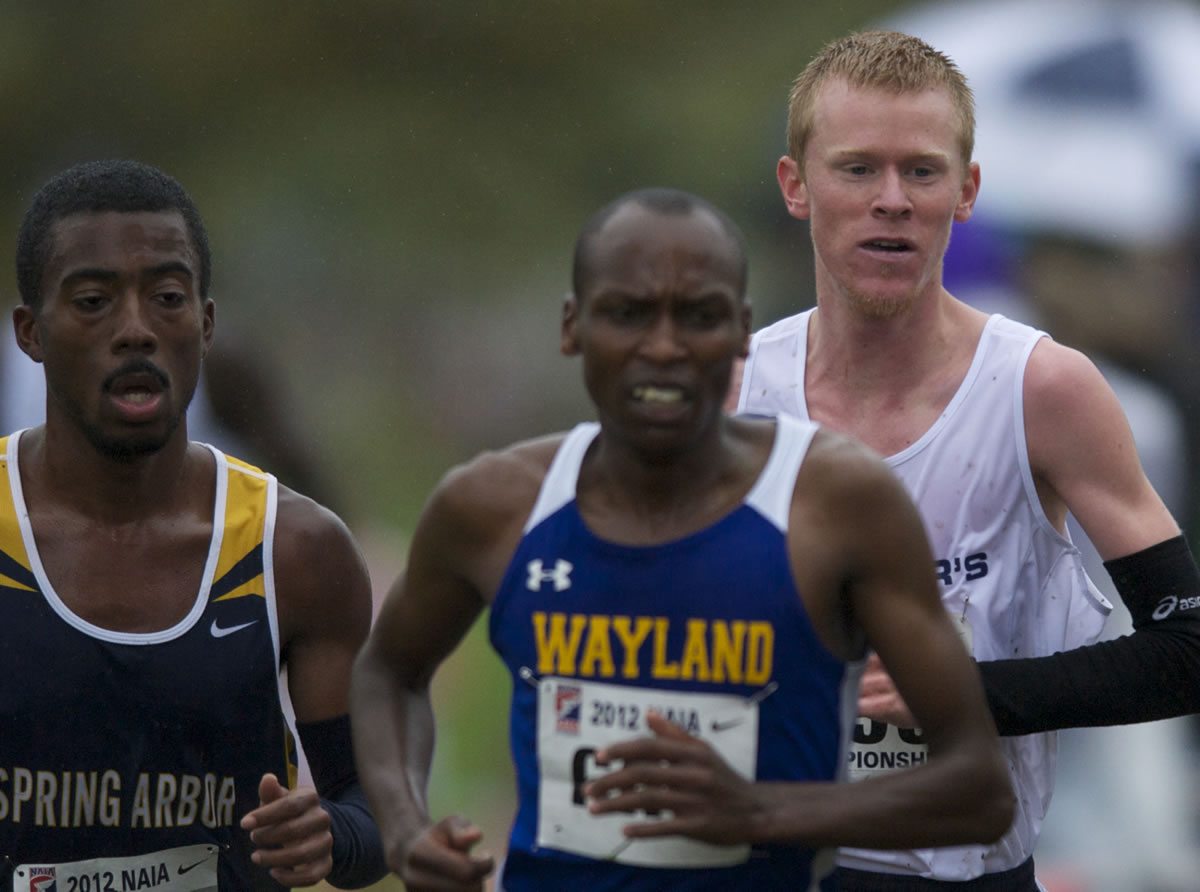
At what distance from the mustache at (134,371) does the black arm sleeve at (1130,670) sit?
162 centimetres

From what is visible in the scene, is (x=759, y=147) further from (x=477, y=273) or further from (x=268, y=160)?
(x=268, y=160)

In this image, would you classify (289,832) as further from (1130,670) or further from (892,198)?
(892,198)

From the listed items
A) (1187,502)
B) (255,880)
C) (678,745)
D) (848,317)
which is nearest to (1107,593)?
(1187,502)

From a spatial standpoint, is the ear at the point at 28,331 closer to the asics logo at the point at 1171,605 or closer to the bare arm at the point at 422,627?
the bare arm at the point at 422,627

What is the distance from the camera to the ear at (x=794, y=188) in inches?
167

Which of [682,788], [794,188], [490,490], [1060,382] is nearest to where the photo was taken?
[682,788]

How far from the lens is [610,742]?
277 cm

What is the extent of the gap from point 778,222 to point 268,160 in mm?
3484

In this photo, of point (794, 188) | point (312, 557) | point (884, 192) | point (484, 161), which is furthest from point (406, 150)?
point (312, 557)

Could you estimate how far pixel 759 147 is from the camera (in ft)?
39.6

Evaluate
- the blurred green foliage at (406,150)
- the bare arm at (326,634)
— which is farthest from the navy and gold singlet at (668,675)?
the blurred green foliage at (406,150)

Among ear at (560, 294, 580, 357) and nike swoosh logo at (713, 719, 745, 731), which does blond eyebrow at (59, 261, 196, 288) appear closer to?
ear at (560, 294, 580, 357)

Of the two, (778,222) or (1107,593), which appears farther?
(778,222)

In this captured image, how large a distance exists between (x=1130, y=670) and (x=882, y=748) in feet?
1.61
